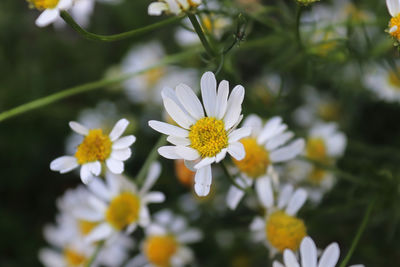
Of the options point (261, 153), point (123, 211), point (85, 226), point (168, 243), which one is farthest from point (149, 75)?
point (261, 153)

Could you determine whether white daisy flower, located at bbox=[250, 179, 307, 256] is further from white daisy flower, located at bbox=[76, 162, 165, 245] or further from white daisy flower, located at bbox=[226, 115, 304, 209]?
white daisy flower, located at bbox=[76, 162, 165, 245]

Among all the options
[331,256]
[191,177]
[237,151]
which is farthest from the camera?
[191,177]

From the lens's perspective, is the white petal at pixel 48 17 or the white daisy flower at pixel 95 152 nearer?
the white petal at pixel 48 17

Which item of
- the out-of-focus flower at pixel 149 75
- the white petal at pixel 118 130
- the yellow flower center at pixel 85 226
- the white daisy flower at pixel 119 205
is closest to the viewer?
the white petal at pixel 118 130

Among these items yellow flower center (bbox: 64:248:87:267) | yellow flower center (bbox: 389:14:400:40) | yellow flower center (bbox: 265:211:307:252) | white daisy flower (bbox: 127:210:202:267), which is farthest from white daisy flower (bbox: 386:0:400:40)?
yellow flower center (bbox: 64:248:87:267)

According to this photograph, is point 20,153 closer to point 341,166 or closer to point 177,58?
point 177,58

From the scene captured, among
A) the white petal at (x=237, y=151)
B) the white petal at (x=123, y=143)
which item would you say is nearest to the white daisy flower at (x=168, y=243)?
the white petal at (x=123, y=143)

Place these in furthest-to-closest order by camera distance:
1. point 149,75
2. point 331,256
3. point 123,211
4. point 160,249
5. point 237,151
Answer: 1. point 149,75
2. point 160,249
3. point 123,211
4. point 331,256
5. point 237,151

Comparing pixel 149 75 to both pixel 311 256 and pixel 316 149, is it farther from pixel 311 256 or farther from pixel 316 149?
pixel 311 256

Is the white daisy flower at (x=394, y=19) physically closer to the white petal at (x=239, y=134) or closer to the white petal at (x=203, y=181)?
the white petal at (x=239, y=134)
